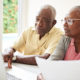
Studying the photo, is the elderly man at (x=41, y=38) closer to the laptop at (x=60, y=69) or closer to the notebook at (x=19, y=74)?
the notebook at (x=19, y=74)

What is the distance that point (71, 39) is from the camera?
1326 mm

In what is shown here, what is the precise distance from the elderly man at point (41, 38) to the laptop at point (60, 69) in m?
0.76

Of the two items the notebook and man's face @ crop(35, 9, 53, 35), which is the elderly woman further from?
man's face @ crop(35, 9, 53, 35)

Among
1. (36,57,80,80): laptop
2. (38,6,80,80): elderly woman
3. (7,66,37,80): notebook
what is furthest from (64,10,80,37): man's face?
(36,57,80,80): laptop

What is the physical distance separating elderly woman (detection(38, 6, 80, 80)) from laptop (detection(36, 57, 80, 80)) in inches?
16.1

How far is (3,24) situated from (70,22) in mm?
1533

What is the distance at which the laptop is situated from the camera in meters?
0.77

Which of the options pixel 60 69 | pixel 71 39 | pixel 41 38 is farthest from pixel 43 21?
pixel 60 69

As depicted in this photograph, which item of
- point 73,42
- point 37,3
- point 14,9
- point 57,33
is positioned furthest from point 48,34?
point 14,9

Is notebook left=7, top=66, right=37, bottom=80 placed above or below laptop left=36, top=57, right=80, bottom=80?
below

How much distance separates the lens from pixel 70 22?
124cm

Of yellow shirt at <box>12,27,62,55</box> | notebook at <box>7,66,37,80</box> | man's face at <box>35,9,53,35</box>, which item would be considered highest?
man's face at <box>35,9,53,35</box>

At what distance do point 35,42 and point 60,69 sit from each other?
3.56ft

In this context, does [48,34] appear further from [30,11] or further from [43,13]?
[30,11]
